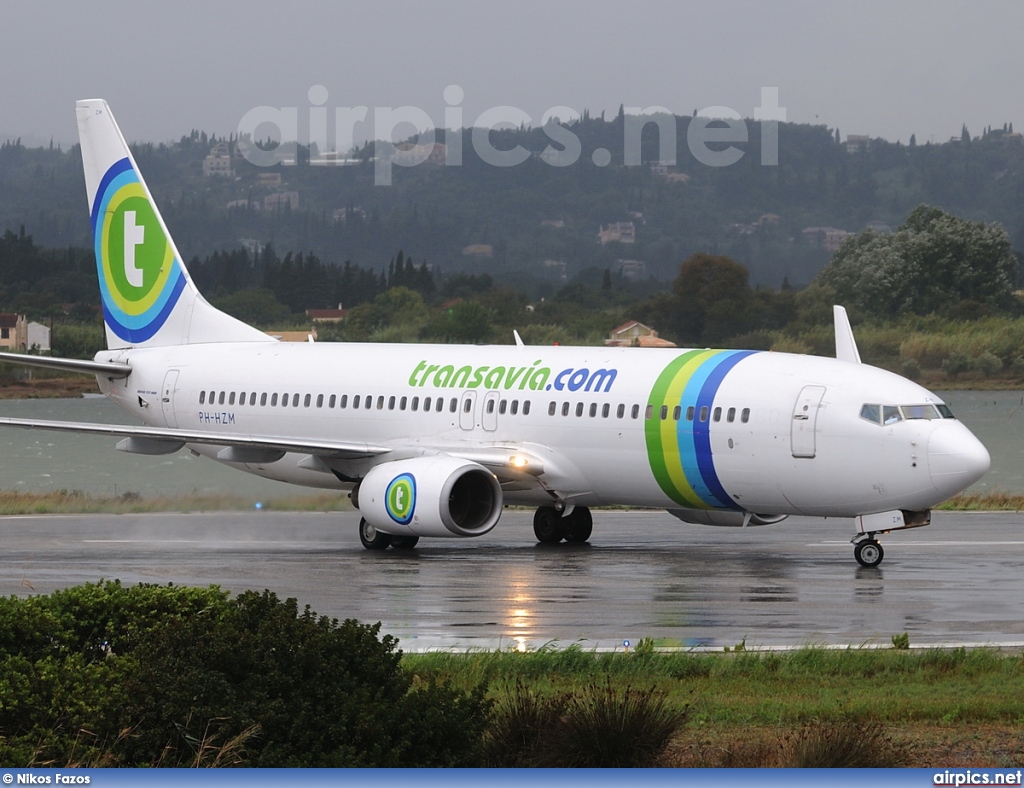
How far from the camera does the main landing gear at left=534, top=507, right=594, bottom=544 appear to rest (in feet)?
95.2

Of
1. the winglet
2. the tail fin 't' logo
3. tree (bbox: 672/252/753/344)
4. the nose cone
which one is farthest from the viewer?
tree (bbox: 672/252/753/344)

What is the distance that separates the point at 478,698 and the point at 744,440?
627 inches

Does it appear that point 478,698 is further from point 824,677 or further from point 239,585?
point 239,585

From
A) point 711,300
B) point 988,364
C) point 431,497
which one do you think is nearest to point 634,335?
point 711,300

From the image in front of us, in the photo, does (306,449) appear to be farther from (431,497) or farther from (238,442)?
(431,497)

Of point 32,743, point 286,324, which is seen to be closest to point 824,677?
point 32,743

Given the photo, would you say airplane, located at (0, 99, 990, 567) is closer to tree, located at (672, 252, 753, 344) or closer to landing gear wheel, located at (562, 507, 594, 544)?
landing gear wheel, located at (562, 507, 594, 544)

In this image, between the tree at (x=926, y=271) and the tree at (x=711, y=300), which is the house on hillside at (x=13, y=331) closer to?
the tree at (x=711, y=300)

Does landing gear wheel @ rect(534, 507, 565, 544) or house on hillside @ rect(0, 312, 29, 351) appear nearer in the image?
landing gear wheel @ rect(534, 507, 565, 544)

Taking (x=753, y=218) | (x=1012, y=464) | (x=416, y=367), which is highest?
(x=753, y=218)

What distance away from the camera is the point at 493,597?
20.8 m

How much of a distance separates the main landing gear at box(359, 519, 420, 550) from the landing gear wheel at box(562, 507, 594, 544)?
9.18 feet

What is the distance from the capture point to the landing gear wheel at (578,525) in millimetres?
29016

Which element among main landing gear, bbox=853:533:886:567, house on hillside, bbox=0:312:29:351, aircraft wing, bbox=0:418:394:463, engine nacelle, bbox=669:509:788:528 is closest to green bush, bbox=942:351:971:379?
house on hillside, bbox=0:312:29:351
